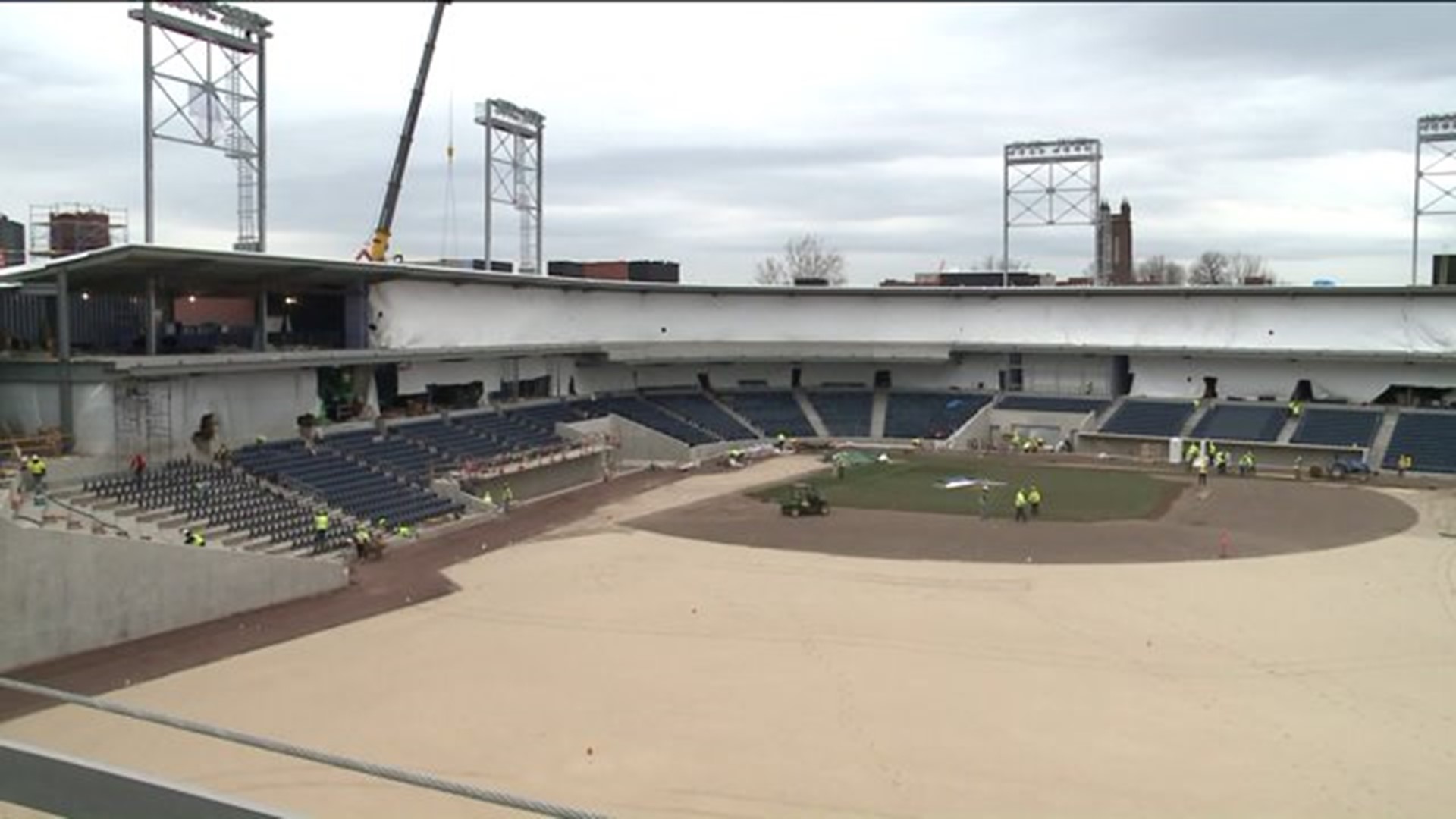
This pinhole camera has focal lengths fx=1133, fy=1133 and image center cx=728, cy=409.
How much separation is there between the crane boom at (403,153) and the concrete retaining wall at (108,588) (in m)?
33.3

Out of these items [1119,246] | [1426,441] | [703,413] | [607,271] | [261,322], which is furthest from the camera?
[1119,246]

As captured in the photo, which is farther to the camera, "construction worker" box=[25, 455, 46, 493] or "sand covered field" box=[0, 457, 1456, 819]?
"construction worker" box=[25, 455, 46, 493]

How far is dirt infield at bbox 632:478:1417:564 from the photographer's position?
32844 mm

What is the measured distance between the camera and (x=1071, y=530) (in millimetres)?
36125

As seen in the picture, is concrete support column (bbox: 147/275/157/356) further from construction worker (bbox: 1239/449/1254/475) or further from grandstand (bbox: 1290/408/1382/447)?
grandstand (bbox: 1290/408/1382/447)

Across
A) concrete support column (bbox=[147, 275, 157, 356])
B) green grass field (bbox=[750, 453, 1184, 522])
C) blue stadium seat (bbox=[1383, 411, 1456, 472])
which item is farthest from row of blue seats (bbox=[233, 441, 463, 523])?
blue stadium seat (bbox=[1383, 411, 1456, 472])

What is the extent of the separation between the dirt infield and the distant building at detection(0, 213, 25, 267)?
23.5m

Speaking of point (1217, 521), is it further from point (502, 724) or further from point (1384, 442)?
point (502, 724)

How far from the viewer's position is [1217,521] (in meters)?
37.7

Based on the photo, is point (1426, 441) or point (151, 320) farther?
point (1426, 441)

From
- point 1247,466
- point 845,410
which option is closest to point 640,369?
point 845,410

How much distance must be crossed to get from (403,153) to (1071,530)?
1556 inches

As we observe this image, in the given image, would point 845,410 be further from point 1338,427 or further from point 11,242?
point 11,242

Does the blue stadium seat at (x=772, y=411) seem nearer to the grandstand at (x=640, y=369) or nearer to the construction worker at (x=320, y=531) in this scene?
the grandstand at (x=640, y=369)
